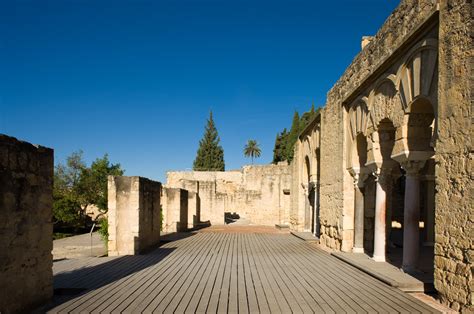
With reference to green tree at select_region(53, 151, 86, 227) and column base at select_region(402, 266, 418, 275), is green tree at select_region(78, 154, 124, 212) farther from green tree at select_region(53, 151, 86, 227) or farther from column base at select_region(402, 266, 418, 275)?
column base at select_region(402, 266, 418, 275)

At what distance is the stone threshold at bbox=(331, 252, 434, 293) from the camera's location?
5590 millimetres

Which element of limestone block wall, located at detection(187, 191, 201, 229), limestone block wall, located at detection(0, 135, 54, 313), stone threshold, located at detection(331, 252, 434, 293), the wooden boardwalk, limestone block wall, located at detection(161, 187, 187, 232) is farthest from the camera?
limestone block wall, located at detection(187, 191, 201, 229)

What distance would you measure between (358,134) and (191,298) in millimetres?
→ 6195

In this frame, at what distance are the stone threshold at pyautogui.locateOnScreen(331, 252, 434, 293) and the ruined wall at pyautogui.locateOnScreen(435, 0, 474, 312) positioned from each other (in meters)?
0.52

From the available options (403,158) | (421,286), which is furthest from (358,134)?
(421,286)

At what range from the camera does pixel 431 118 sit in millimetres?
6500

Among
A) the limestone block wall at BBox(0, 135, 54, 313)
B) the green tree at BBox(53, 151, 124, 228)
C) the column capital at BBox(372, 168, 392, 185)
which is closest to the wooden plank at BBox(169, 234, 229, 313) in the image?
the limestone block wall at BBox(0, 135, 54, 313)

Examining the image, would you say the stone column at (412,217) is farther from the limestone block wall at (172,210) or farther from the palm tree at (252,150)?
the palm tree at (252,150)

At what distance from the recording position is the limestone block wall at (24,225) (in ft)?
13.9

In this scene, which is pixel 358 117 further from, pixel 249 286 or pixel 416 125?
pixel 249 286

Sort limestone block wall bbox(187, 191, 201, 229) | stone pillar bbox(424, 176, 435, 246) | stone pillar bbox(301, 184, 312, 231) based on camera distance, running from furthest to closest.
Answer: limestone block wall bbox(187, 191, 201, 229)
stone pillar bbox(301, 184, 312, 231)
stone pillar bbox(424, 176, 435, 246)

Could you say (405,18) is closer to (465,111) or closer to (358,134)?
(465,111)

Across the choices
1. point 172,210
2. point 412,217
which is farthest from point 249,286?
point 172,210

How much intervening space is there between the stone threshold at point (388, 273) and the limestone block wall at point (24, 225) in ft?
16.8
